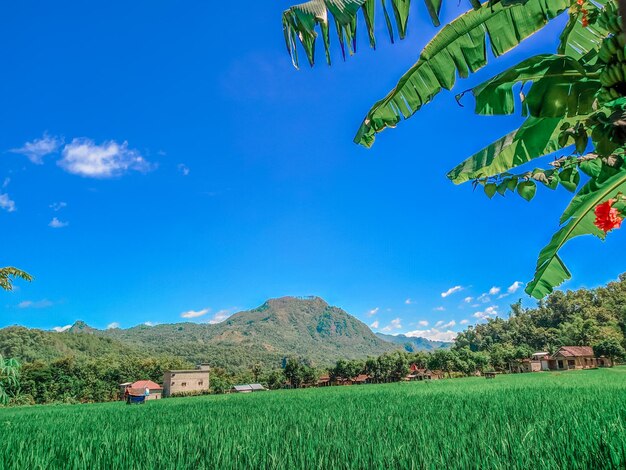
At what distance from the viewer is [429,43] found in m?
2.26

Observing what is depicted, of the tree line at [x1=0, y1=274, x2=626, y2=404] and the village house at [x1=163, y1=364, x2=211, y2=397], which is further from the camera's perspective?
the village house at [x1=163, y1=364, x2=211, y2=397]

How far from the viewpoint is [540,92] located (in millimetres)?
1668

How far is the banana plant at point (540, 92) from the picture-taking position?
1.30 m

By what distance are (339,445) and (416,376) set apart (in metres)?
52.7

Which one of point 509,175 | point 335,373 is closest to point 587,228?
point 509,175

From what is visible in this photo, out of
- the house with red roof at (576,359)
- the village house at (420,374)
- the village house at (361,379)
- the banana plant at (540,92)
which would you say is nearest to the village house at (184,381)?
the village house at (361,379)

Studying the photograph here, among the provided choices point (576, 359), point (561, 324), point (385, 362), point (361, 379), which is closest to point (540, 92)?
point (385, 362)

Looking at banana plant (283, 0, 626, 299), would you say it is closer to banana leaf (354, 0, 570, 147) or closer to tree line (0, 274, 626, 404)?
banana leaf (354, 0, 570, 147)

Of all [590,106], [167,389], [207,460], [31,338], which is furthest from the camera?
[31,338]

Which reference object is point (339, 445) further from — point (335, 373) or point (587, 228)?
point (335, 373)

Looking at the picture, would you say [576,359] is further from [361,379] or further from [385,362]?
[361,379]

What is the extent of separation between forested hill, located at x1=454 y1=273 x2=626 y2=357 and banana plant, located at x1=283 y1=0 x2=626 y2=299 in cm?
4815

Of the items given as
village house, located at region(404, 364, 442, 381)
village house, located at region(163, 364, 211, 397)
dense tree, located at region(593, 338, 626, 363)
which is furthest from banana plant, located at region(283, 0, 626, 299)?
village house, located at region(404, 364, 442, 381)

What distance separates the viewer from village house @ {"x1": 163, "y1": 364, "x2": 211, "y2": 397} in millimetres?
39156
